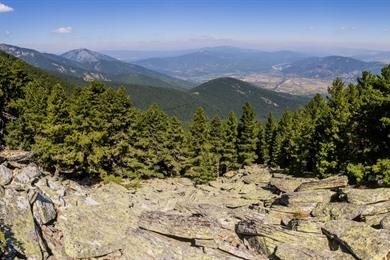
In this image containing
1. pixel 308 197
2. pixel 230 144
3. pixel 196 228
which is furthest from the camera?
pixel 230 144

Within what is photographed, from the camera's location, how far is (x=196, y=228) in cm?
2073

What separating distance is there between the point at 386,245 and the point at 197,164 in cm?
4257

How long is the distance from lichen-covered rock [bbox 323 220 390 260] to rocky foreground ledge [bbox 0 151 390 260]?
0.14ft

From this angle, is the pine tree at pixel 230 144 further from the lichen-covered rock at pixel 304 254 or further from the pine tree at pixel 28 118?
the lichen-covered rock at pixel 304 254

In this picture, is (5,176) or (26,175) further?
(26,175)

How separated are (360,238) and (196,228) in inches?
336

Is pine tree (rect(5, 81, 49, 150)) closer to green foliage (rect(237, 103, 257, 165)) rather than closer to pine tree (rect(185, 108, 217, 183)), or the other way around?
pine tree (rect(185, 108, 217, 183))

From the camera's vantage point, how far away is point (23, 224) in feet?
60.1

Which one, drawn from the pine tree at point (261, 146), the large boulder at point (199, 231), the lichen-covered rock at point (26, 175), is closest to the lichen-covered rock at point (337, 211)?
the large boulder at point (199, 231)

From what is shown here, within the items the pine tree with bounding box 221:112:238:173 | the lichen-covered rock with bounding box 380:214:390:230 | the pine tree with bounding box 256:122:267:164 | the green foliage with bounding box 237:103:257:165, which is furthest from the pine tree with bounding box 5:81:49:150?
the pine tree with bounding box 256:122:267:164

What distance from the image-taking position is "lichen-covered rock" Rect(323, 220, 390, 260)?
17.1 m

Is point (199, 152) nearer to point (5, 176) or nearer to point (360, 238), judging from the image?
point (5, 176)

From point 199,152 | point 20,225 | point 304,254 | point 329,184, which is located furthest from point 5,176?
point 199,152

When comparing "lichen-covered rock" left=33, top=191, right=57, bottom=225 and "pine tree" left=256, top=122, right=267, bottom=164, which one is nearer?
"lichen-covered rock" left=33, top=191, right=57, bottom=225
